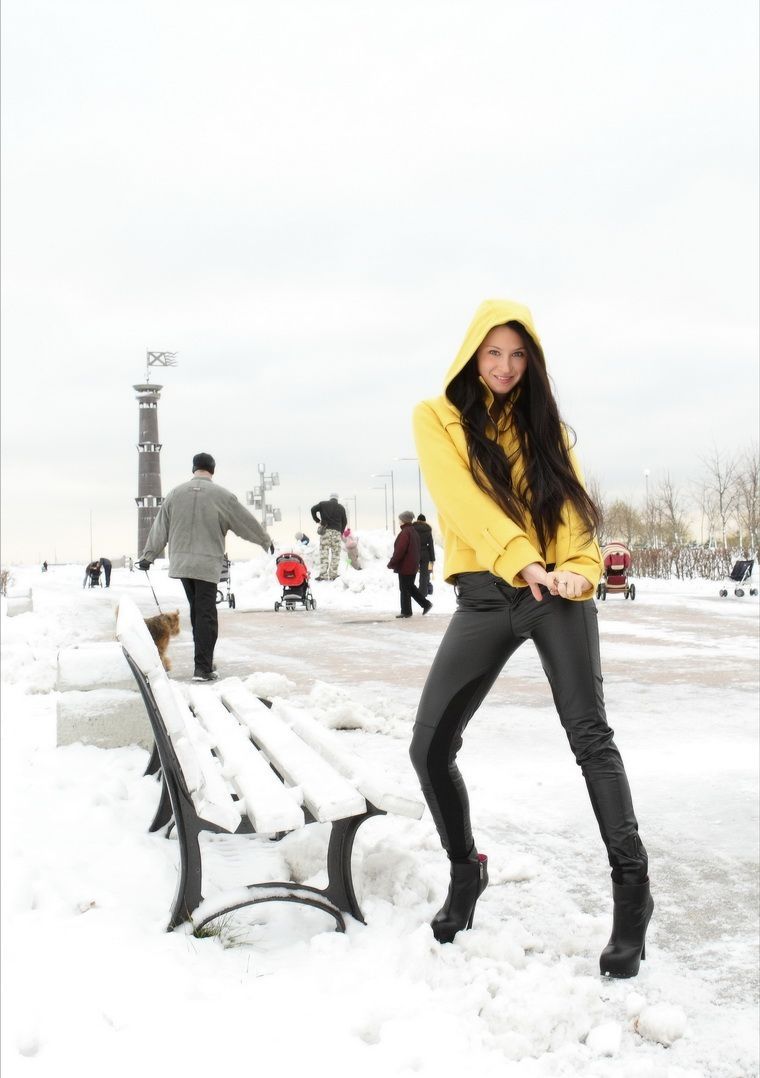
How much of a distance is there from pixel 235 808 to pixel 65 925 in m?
0.75

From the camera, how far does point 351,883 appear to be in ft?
11.5

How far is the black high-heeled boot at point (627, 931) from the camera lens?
312cm

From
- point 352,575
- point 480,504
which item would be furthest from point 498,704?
point 352,575

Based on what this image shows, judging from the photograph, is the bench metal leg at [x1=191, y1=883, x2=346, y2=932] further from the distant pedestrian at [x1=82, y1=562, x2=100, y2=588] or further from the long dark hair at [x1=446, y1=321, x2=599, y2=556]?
the distant pedestrian at [x1=82, y1=562, x2=100, y2=588]

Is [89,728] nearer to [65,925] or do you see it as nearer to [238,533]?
[65,925]

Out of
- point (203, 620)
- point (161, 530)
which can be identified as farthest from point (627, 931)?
point (161, 530)

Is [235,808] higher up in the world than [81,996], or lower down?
higher up

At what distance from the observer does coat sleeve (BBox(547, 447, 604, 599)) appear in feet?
9.95

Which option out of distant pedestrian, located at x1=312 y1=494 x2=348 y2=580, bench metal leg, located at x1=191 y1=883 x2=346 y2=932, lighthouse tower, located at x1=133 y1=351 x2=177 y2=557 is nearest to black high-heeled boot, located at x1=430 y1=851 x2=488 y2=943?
bench metal leg, located at x1=191 y1=883 x2=346 y2=932

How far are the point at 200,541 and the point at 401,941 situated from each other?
22.5ft

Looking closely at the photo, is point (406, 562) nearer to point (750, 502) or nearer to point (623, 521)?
point (750, 502)

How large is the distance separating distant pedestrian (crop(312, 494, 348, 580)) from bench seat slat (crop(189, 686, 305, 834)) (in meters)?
20.6

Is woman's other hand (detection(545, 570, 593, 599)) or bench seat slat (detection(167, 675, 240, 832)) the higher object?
woman's other hand (detection(545, 570, 593, 599))

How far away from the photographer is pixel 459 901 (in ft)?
11.0
